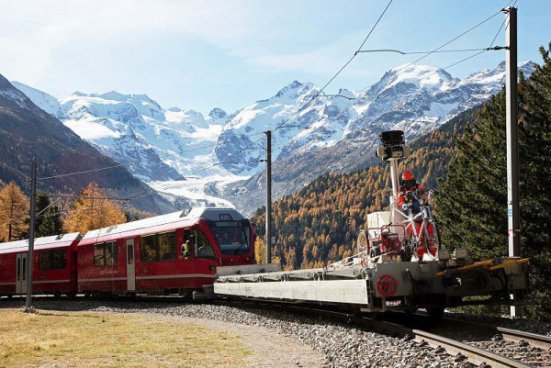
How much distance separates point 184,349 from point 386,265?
4.02 m

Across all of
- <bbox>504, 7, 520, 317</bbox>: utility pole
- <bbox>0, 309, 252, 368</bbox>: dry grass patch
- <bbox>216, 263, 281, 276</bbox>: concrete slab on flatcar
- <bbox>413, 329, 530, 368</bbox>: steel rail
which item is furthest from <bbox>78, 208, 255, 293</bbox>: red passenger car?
<bbox>413, 329, 530, 368</bbox>: steel rail

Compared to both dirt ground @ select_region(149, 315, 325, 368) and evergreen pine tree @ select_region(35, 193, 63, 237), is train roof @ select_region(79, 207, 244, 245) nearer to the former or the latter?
dirt ground @ select_region(149, 315, 325, 368)

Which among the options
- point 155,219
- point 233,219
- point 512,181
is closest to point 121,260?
point 155,219

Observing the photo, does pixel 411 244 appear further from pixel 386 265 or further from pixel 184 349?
pixel 184 349

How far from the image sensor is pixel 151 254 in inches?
1091

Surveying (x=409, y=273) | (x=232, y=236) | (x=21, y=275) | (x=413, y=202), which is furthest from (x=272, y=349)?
(x=21, y=275)

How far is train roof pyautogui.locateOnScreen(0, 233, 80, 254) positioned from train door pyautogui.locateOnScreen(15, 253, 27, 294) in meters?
0.47

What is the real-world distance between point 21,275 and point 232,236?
19.9 m

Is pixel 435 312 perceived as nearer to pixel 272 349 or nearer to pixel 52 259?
pixel 272 349

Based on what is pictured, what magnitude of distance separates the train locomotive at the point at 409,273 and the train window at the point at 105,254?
1740 centimetres

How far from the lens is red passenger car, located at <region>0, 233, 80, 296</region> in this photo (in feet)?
120

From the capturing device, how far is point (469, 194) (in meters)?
34.4

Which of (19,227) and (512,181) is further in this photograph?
(19,227)

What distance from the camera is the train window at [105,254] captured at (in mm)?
31156
